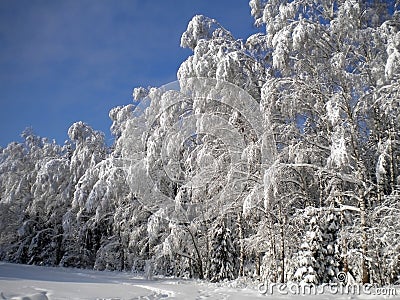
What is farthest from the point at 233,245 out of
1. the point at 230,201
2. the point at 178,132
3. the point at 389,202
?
the point at 389,202

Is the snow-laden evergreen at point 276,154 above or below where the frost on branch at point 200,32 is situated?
below

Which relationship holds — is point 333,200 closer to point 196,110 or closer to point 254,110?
point 254,110

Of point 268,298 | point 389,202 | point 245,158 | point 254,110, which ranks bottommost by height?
point 268,298

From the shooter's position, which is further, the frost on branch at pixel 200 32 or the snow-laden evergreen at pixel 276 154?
the frost on branch at pixel 200 32

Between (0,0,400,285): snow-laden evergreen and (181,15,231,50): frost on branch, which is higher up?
(181,15,231,50): frost on branch

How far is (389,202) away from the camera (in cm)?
796

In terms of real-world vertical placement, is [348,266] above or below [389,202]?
below

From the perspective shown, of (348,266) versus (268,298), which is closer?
(268,298)

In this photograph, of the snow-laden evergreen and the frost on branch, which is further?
the frost on branch

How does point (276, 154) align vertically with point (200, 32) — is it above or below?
below

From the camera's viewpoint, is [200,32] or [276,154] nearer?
[276,154]

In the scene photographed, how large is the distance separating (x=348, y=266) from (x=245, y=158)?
138 inches

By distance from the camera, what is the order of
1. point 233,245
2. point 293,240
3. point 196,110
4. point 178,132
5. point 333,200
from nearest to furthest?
1. point 333,200
2. point 293,240
3. point 196,110
4. point 178,132
5. point 233,245

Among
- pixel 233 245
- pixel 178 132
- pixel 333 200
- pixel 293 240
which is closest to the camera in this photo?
pixel 333 200
